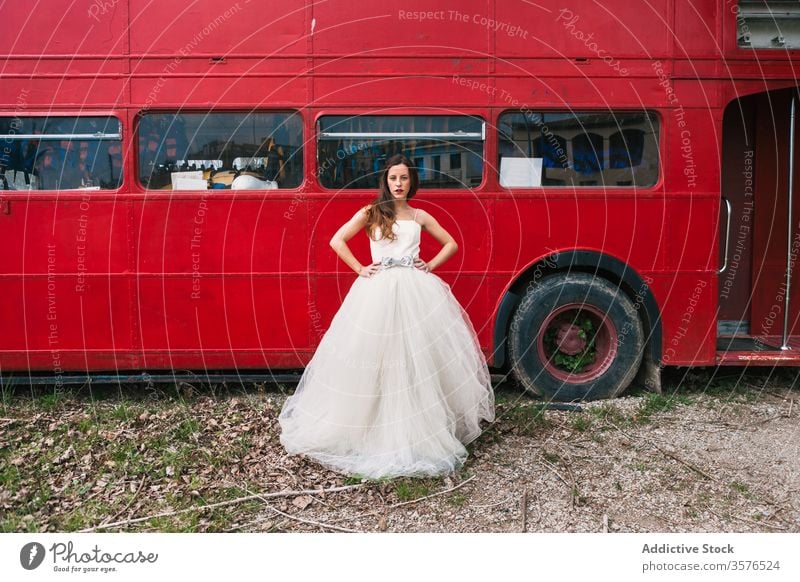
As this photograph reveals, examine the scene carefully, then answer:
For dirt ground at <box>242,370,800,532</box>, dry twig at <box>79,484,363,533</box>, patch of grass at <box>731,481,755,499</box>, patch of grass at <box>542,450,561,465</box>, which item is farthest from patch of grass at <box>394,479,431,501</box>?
patch of grass at <box>731,481,755,499</box>

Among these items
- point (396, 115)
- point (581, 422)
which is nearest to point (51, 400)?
point (396, 115)

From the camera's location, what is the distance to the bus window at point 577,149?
5.71m

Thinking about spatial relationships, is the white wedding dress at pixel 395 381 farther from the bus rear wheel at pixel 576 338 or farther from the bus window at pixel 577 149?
the bus window at pixel 577 149

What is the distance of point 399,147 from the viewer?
18.5ft

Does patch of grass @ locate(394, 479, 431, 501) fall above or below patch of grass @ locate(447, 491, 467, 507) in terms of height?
Answer: above

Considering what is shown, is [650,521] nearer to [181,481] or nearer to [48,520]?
[181,481]

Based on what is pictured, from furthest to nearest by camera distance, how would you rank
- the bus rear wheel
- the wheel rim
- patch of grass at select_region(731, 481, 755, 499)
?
1. the wheel rim
2. the bus rear wheel
3. patch of grass at select_region(731, 481, 755, 499)

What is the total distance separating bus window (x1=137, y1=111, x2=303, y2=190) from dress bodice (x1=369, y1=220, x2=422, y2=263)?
142cm

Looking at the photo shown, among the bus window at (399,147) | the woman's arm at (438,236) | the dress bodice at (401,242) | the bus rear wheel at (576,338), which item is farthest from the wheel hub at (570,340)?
the dress bodice at (401,242)

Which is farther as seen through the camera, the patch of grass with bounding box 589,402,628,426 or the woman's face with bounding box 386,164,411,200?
the patch of grass with bounding box 589,402,628,426

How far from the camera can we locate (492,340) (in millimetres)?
5852

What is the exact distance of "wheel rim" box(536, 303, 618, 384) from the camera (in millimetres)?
5922

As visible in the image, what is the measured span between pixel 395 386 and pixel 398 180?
4.51 feet

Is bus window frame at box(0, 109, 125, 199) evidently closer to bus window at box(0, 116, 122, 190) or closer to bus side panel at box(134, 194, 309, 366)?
bus window at box(0, 116, 122, 190)
